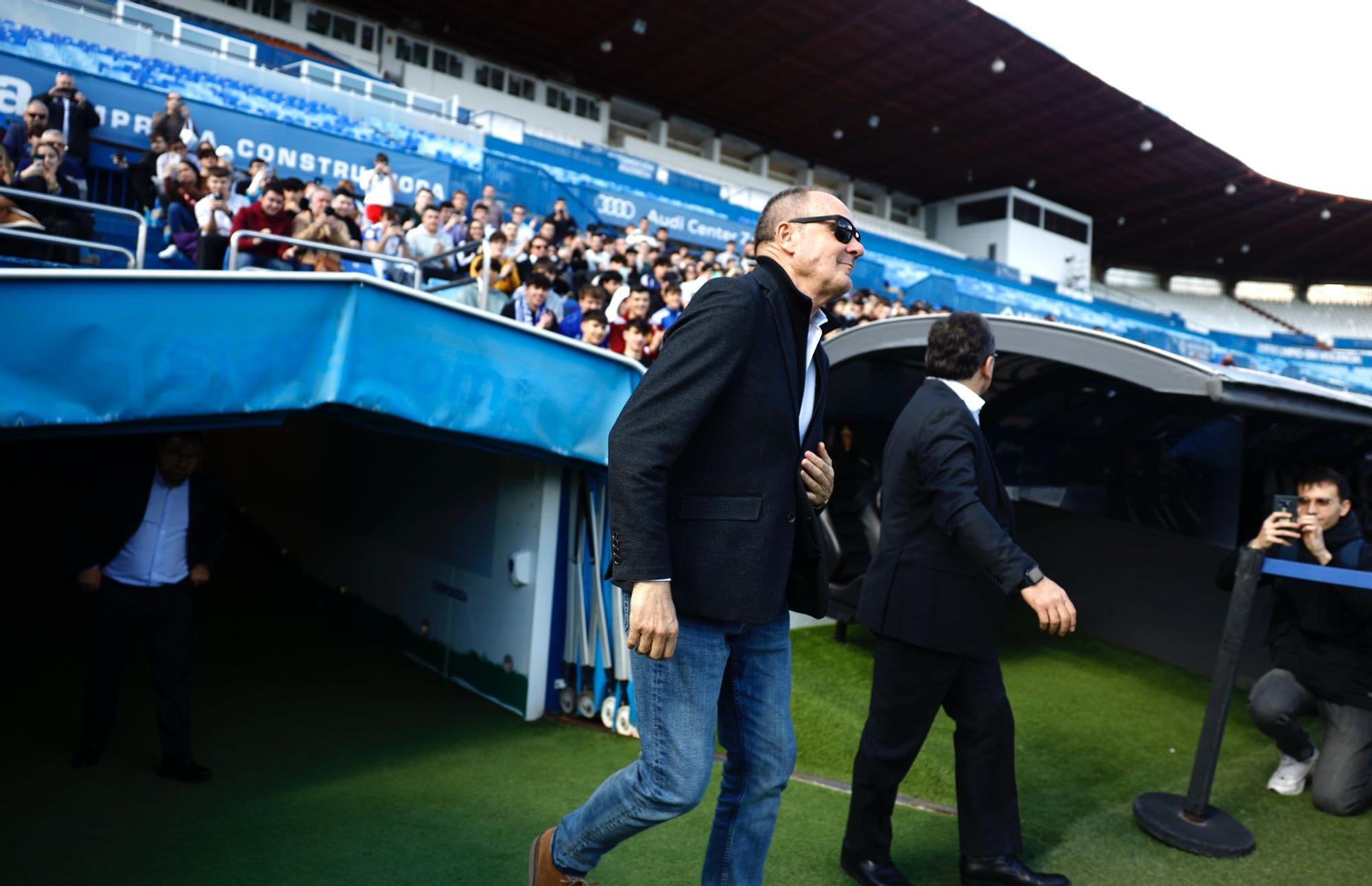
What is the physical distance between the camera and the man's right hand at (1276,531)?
3.60 m

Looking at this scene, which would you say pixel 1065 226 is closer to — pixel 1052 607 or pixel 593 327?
pixel 593 327

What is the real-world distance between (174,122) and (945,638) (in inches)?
424

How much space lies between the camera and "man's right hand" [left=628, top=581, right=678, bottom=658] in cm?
193

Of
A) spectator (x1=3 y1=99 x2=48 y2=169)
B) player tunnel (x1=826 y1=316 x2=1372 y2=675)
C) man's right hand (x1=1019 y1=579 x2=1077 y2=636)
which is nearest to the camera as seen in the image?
man's right hand (x1=1019 y1=579 x2=1077 y2=636)

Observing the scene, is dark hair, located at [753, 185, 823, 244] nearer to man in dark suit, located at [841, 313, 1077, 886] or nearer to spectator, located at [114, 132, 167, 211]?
man in dark suit, located at [841, 313, 1077, 886]

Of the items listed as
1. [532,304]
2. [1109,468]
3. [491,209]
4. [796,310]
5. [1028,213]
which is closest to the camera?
[796,310]

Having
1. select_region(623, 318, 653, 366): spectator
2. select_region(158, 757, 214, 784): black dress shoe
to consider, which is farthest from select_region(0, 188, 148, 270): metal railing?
select_region(623, 318, 653, 366): spectator

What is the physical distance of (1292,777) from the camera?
4270 millimetres

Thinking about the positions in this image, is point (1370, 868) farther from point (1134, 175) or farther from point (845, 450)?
point (1134, 175)

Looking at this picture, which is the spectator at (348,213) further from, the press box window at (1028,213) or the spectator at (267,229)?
the press box window at (1028,213)

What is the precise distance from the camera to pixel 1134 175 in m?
34.5

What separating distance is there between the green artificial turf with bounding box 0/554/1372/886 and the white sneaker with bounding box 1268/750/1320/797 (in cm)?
9

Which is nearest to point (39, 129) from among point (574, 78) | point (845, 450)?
point (845, 450)

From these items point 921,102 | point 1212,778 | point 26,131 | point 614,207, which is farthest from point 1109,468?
point 921,102
